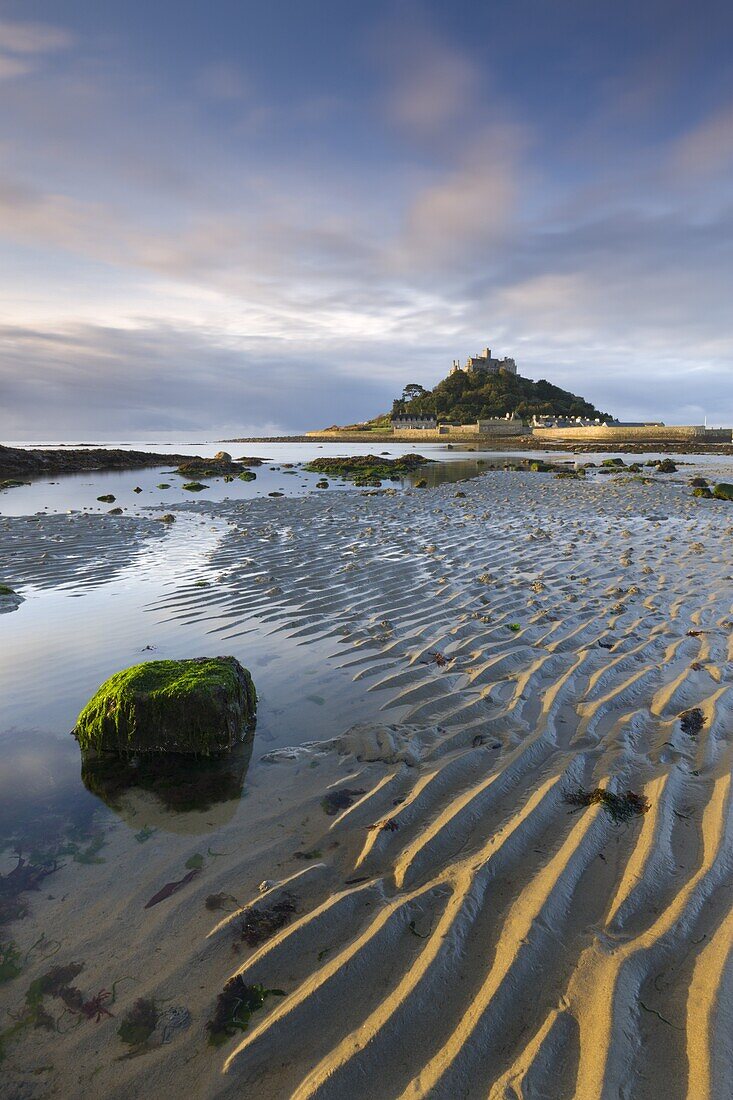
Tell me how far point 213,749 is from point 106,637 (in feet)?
12.6

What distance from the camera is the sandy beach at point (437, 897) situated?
8.14ft

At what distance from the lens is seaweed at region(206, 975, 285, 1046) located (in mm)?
2645

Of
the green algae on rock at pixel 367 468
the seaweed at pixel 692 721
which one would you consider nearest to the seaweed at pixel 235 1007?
the seaweed at pixel 692 721

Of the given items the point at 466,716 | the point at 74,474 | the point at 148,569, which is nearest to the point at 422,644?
the point at 466,716

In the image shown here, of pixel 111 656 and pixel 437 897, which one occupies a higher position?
pixel 111 656

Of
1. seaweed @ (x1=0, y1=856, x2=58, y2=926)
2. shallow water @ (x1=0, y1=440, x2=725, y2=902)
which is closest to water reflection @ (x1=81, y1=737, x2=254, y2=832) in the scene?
shallow water @ (x1=0, y1=440, x2=725, y2=902)

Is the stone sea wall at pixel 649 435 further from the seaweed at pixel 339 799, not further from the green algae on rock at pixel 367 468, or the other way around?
the seaweed at pixel 339 799

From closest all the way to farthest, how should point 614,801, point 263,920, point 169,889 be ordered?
→ point 263,920, point 169,889, point 614,801

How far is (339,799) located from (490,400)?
18761cm

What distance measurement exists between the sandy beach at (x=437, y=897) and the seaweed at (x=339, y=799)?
0.02 m

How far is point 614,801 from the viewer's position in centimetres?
414

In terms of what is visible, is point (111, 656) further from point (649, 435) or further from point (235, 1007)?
point (649, 435)

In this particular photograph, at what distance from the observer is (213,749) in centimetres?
508

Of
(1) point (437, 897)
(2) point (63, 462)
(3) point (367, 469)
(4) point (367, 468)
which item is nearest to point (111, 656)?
(1) point (437, 897)
